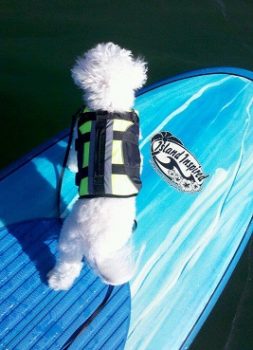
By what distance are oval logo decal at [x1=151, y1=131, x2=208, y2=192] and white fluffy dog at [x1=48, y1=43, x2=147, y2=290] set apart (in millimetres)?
596

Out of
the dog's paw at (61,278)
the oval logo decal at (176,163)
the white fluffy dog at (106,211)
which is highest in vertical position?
the white fluffy dog at (106,211)

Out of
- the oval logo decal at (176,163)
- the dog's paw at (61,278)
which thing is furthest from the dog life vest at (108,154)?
the oval logo decal at (176,163)

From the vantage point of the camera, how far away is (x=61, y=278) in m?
1.64

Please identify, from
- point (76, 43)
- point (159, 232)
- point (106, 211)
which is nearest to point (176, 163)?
point (159, 232)

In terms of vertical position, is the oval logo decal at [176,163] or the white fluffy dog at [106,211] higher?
the white fluffy dog at [106,211]

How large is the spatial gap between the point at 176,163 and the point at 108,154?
68cm

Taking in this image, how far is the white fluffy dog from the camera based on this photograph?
1.29 m

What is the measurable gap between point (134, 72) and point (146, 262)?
82 centimetres

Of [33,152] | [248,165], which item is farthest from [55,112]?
[248,165]

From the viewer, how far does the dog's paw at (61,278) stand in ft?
5.33

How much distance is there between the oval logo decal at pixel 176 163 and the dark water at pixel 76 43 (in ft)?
1.76

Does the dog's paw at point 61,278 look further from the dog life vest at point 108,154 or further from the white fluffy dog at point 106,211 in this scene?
the dog life vest at point 108,154

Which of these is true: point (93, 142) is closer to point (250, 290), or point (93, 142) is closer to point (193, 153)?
point (193, 153)

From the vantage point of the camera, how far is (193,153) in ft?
6.92
